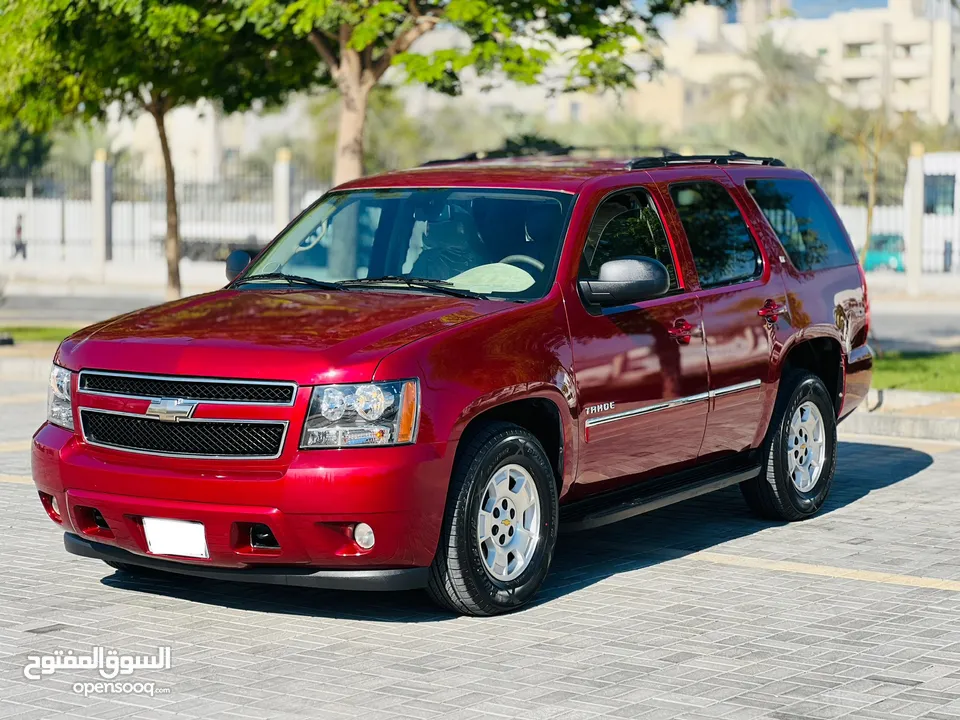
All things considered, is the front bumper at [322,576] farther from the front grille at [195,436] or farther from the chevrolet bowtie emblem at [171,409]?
the chevrolet bowtie emblem at [171,409]

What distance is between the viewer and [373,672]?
6.09 m

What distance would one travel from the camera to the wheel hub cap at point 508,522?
6938mm

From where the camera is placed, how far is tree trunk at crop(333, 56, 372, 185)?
19.0 meters

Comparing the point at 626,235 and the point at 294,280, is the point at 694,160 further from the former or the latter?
the point at 294,280

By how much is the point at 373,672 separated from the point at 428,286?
6.73 ft

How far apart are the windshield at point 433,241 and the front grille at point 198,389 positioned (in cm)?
121

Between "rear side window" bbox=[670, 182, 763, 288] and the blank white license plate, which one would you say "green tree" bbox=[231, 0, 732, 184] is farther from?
the blank white license plate

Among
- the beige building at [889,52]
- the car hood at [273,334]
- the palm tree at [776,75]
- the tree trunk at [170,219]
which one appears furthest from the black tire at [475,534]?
the beige building at [889,52]

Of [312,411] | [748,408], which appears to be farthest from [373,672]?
[748,408]

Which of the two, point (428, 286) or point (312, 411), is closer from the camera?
point (312, 411)

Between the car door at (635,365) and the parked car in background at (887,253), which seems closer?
the car door at (635,365)

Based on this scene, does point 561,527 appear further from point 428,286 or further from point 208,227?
point 208,227

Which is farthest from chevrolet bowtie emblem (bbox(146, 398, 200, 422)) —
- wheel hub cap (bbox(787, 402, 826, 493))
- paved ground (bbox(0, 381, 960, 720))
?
wheel hub cap (bbox(787, 402, 826, 493))

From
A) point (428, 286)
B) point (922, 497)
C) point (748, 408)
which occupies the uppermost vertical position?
point (428, 286)
